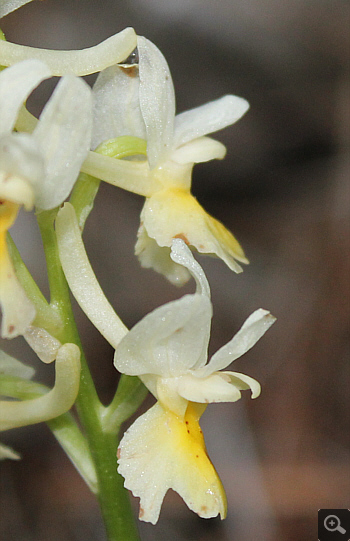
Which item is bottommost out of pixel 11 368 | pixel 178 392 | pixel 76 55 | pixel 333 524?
pixel 333 524

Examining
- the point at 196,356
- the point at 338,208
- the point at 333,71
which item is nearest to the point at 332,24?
the point at 333,71

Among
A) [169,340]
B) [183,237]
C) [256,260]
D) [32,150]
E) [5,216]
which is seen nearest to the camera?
[32,150]

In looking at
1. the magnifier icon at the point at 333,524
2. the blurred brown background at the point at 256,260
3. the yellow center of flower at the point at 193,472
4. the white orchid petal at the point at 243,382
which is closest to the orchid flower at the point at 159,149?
the white orchid petal at the point at 243,382

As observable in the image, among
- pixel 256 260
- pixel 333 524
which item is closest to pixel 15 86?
pixel 333 524

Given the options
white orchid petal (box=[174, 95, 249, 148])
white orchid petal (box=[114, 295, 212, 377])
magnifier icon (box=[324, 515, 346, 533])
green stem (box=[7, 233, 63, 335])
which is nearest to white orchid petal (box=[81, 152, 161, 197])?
white orchid petal (box=[174, 95, 249, 148])

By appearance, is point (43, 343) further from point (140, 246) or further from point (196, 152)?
point (196, 152)

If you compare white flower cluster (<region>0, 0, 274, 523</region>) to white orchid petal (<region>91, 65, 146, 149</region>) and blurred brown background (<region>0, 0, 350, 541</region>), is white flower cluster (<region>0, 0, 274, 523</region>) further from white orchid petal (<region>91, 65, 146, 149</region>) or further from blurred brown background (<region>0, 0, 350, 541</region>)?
blurred brown background (<region>0, 0, 350, 541</region>)

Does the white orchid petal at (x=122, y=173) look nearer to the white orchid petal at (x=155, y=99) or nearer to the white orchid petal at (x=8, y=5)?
the white orchid petal at (x=155, y=99)
